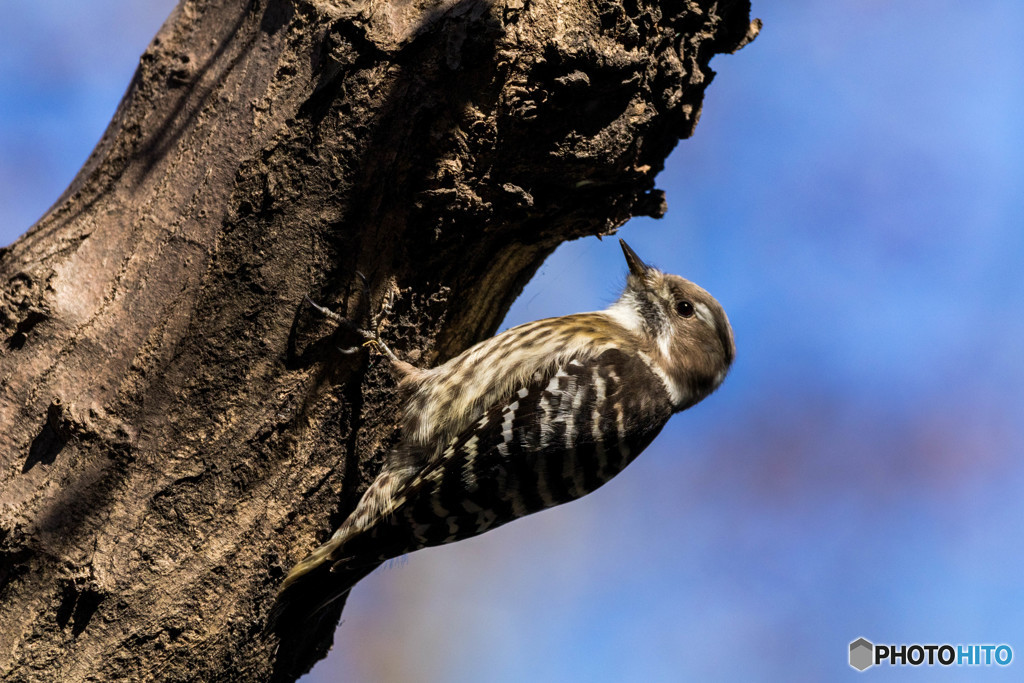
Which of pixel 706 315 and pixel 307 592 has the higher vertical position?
pixel 706 315

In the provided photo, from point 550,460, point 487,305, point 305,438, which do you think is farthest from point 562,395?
point 305,438

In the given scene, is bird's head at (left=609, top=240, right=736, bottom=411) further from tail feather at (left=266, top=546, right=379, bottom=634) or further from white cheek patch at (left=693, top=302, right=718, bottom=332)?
tail feather at (left=266, top=546, right=379, bottom=634)

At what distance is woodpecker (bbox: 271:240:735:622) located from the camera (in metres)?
2.78

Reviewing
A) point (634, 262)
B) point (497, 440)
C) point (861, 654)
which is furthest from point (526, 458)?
point (861, 654)

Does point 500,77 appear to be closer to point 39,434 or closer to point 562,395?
point 562,395

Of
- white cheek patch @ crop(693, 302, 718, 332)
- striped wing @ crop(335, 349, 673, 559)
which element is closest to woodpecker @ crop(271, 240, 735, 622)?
striped wing @ crop(335, 349, 673, 559)

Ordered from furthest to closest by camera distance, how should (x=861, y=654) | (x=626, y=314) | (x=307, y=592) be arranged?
(x=861, y=654)
(x=626, y=314)
(x=307, y=592)

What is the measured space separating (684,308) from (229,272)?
210 centimetres

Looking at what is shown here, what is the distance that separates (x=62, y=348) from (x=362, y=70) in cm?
108

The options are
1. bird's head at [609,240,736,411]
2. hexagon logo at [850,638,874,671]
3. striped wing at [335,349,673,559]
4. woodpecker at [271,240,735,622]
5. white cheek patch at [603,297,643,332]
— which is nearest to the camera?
woodpecker at [271,240,735,622]

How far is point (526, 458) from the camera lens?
9.75ft

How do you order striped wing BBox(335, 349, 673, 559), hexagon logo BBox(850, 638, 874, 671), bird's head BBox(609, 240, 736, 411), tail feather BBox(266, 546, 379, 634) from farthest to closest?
hexagon logo BBox(850, 638, 874, 671) → bird's head BBox(609, 240, 736, 411) → striped wing BBox(335, 349, 673, 559) → tail feather BBox(266, 546, 379, 634)

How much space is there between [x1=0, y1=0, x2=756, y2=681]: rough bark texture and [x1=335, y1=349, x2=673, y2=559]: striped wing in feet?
1.42

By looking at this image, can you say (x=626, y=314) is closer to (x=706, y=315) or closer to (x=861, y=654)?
(x=706, y=315)
